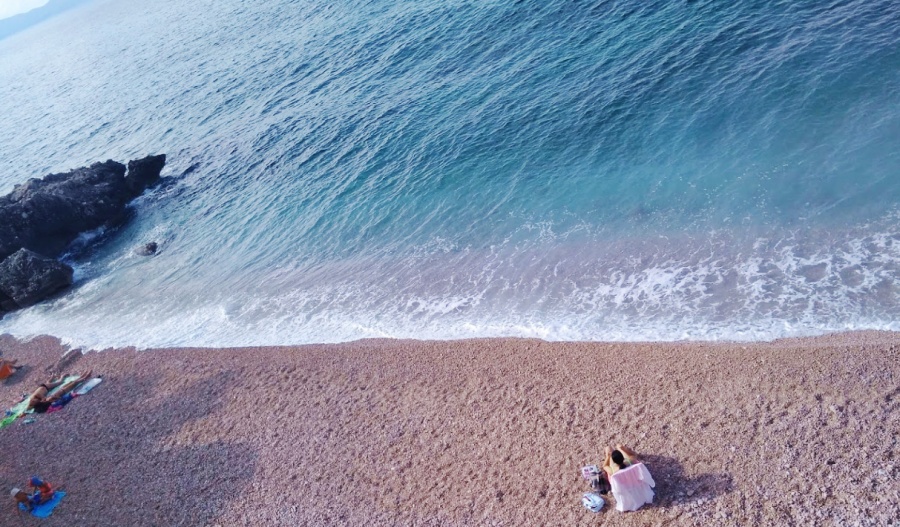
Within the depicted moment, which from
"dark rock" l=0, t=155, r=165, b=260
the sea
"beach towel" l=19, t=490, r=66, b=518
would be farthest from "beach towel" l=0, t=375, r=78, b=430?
"dark rock" l=0, t=155, r=165, b=260

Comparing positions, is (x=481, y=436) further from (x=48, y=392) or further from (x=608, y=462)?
(x=48, y=392)

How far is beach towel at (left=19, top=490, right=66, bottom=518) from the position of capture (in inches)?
571

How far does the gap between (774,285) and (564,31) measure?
2352 centimetres

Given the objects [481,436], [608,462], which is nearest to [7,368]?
[481,436]

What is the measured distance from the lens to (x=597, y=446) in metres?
12.1

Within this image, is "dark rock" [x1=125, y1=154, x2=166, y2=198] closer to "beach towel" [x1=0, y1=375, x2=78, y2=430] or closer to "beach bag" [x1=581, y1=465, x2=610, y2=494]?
"beach towel" [x1=0, y1=375, x2=78, y2=430]

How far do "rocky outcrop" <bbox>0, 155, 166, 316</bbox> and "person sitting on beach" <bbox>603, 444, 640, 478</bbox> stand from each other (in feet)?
99.2

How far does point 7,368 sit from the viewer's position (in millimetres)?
22156

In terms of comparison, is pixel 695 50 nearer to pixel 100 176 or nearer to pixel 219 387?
pixel 219 387

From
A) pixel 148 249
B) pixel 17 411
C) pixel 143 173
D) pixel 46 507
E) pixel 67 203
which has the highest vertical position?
pixel 67 203

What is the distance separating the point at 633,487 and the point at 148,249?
28917 mm

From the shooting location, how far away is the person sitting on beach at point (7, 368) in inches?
867

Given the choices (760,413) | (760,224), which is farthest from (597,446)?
(760,224)

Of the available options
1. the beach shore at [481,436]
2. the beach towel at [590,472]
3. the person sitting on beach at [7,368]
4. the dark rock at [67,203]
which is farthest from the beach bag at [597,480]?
the dark rock at [67,203]
